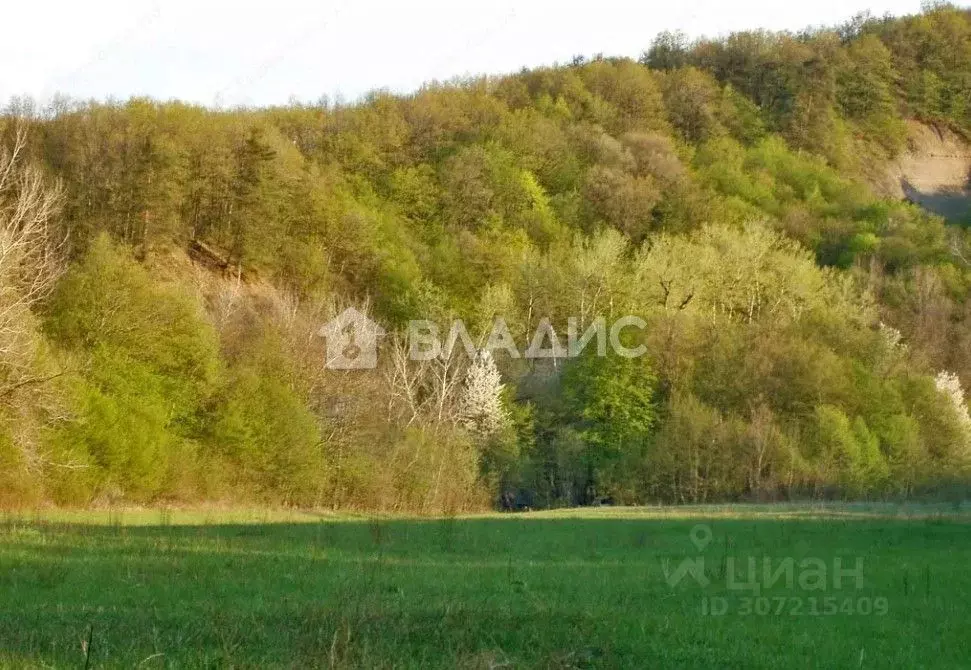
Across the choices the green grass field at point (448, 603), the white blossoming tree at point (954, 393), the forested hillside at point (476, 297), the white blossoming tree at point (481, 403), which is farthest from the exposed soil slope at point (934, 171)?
the green grass field at point (448, 603)

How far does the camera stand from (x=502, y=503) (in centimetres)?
5788

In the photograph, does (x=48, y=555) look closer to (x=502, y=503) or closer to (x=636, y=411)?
(x=502, y=503)

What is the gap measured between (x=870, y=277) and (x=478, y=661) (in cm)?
8762

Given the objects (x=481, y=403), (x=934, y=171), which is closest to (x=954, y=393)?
(x=481, y=403)

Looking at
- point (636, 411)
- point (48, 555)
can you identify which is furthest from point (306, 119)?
point (48, 555)

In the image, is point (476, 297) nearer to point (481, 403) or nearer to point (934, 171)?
point (481, 403)

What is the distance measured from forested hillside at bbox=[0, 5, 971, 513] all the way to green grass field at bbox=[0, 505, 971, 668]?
18162 mm

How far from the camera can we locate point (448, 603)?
10977mm

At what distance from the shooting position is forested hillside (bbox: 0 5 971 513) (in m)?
42.2

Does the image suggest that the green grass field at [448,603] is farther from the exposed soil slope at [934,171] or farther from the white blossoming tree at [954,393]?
the exposed soil slope at [934,171]

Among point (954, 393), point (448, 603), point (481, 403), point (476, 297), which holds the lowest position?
point (481, 403)

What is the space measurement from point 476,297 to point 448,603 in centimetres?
6404

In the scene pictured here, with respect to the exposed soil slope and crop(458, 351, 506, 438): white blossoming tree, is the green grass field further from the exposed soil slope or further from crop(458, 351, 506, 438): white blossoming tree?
the exposed soil slope

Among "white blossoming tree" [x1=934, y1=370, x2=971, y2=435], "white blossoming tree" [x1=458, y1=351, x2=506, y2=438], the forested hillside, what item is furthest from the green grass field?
"white blossoming tree" [x1=934, y1=370, x2=971, y2=435]
